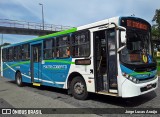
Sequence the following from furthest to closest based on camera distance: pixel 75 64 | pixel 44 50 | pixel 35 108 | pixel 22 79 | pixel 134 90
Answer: pixel 22 79, pixel 44 50, pixel 75 64, pixel 35 108, pixel 134 90

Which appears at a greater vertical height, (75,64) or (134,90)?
(75,64)

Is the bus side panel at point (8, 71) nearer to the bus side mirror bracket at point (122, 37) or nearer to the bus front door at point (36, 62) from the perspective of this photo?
the bus front door at point (36, 62)

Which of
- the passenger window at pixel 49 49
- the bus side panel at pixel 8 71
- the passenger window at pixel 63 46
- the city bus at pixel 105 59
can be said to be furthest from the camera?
the bus side panel at pixel 8 71

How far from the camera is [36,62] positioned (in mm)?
12156

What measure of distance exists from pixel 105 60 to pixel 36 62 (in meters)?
5.34

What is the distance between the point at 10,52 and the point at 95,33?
9477mm

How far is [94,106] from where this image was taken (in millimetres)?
7652

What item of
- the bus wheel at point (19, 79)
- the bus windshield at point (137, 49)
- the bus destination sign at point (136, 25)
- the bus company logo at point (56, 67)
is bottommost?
the bus wheel at point (19, 79)

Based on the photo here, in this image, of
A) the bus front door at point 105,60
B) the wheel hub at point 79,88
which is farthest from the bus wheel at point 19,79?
the bus front door at point 105,60

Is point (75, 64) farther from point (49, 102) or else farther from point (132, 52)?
point (132, 52)

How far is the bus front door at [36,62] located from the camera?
38.7 feet

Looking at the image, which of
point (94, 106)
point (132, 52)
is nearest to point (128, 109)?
point (94, 106)

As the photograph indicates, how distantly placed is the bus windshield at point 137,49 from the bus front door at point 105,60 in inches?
16.6

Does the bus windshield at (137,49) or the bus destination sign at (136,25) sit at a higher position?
the bus destination sign at (136,25)
